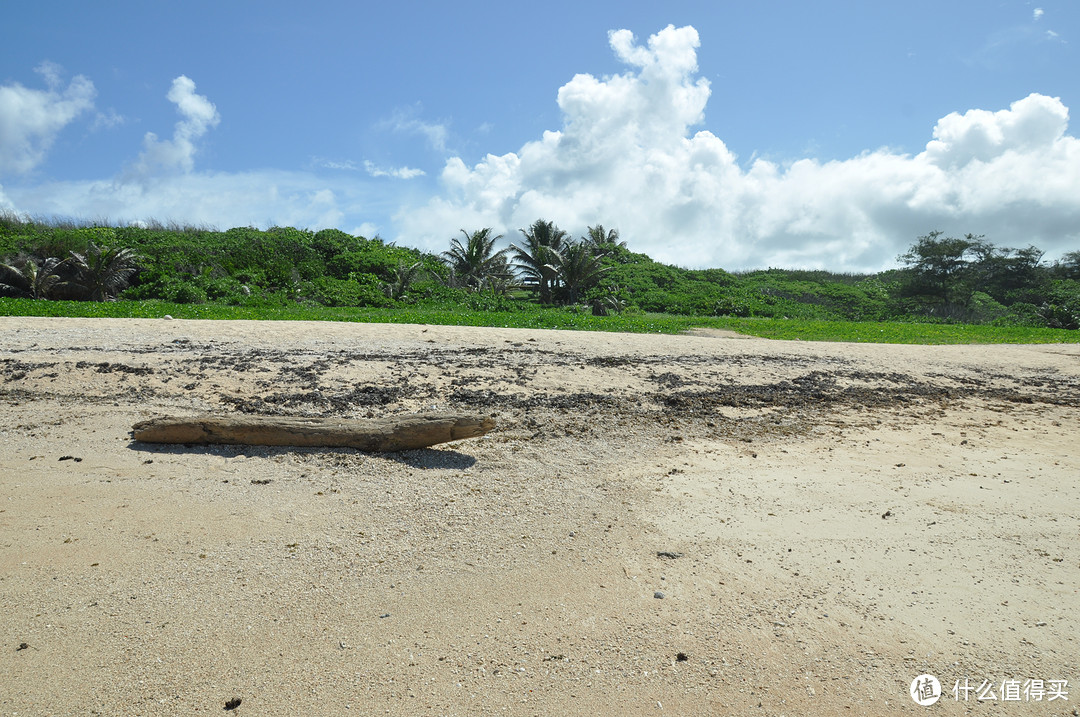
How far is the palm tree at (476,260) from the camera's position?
1430 inches

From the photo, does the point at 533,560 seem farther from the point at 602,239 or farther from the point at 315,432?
the point at 602,239

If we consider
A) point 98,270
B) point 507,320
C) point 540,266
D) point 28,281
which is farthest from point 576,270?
point 28,281

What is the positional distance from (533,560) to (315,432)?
282 centimetres

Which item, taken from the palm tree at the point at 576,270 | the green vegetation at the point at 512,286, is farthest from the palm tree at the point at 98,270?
the palm tree at the point at 576,270

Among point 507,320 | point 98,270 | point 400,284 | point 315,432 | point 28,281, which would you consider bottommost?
point 315,432

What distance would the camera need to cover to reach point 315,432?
5.84 meters

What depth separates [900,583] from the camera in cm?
385

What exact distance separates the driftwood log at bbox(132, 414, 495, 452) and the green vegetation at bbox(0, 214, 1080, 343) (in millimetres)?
12331

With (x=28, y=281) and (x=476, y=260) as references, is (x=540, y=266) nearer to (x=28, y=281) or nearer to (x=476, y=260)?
(x=476, y=260)

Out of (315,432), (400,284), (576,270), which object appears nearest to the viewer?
(315,432)

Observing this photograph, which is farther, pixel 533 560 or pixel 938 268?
pixel 938 268

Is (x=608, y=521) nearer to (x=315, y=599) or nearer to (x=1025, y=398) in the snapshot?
(x=315, y=599)

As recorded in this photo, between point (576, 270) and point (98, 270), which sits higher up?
point (576, 270)

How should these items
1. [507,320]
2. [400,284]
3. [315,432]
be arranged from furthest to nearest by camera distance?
[400,284], [507,320], [315,432]
